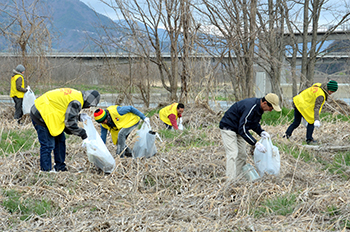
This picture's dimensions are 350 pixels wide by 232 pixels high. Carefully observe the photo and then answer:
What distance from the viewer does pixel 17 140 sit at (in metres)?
6.20

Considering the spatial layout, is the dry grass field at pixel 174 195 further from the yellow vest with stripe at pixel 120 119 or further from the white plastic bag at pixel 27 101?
the white plastic bag at pixel 27 101

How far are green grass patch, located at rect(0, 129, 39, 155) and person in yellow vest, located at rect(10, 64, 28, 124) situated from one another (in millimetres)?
1157

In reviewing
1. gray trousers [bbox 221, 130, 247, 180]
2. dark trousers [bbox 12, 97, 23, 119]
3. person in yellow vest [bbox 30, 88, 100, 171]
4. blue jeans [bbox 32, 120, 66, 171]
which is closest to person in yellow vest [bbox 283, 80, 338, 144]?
gray trousers [bbox 221, 130, 247, 180]

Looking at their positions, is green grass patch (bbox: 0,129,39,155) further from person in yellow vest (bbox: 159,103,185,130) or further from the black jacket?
the black jacket

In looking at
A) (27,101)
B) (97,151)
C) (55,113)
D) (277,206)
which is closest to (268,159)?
(277,206)

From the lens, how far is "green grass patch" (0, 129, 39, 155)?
5732 mm

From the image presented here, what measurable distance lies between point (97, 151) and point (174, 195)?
3.69 feet

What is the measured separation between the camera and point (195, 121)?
834 centimetres

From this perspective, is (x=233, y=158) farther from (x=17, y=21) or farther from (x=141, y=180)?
(x=17, y=21)

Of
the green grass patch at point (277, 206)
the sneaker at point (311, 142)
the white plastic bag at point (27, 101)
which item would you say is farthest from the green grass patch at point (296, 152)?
the white plastic bag at point (27, 101)

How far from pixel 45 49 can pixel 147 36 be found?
121 inches

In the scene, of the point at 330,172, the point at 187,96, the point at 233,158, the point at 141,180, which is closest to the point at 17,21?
the point at 187,96

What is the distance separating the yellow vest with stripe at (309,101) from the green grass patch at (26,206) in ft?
15.4

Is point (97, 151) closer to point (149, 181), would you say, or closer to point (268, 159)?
point (149, 181)
